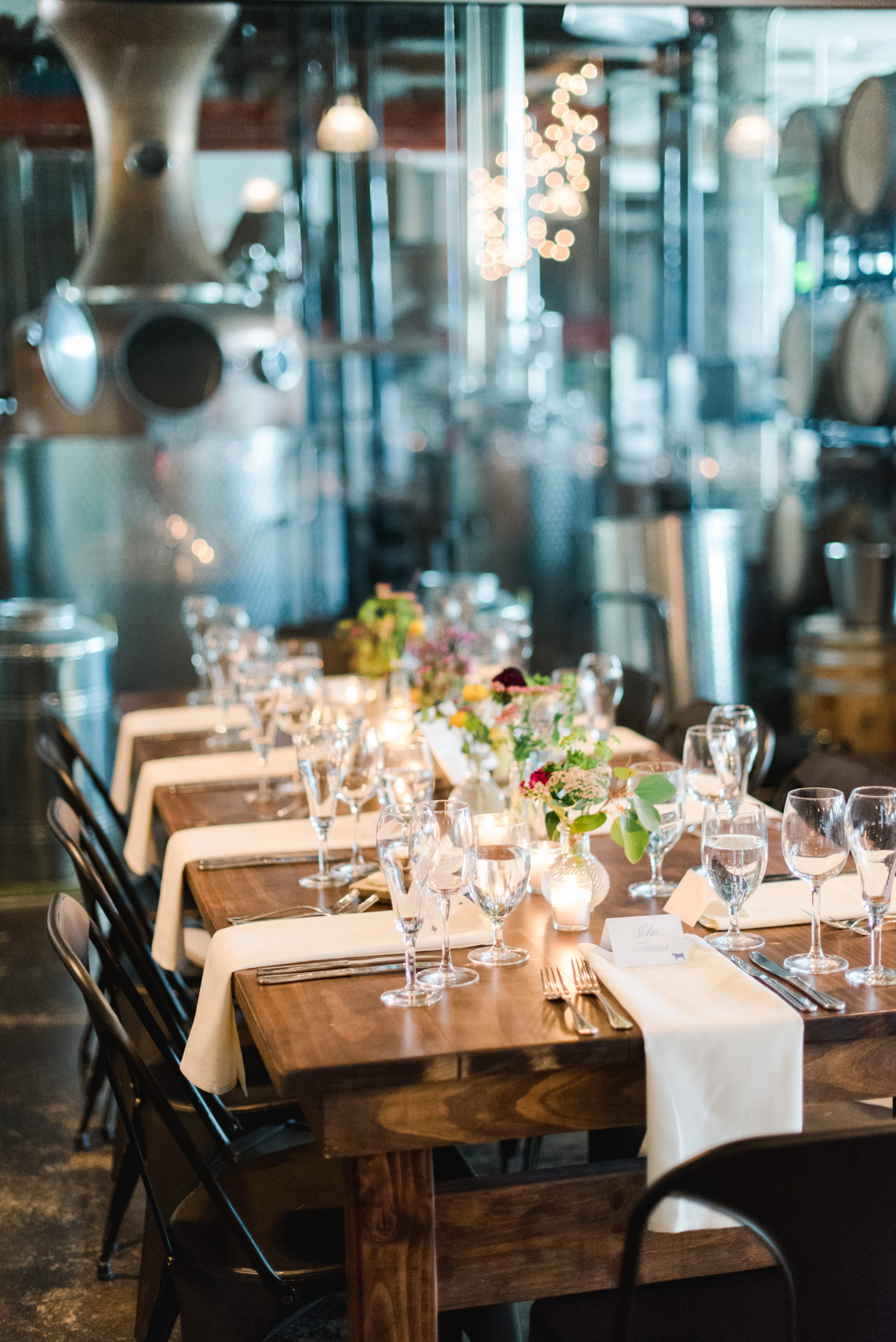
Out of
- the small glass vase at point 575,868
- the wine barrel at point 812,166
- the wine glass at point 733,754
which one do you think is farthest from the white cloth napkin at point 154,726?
the wine barrel at point 812,166

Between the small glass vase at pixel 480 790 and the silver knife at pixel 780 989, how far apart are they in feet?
2.45

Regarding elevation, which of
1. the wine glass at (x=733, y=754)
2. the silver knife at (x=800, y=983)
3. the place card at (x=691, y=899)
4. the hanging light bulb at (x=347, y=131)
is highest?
the hanging light bulb at (x=347, y=131)

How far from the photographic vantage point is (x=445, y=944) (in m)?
1.86

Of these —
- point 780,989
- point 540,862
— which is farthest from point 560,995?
point 540,862

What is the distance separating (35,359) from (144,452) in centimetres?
62

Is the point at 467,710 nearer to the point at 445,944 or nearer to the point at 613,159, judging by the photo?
the point at 445,944

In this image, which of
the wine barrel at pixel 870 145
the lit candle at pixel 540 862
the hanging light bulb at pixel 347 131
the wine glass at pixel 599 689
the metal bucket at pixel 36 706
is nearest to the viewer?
the lit candle at pixel 540 862

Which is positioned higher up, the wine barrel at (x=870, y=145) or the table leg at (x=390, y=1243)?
the wine barrel at (x=870, y=145)

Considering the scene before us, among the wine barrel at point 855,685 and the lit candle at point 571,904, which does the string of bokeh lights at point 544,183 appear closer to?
the wine barrel at point 855,685

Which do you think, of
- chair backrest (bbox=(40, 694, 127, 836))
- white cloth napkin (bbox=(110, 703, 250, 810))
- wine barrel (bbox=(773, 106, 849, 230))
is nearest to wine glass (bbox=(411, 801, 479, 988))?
chair backrest (bbox=(40, 694, 127, 836))

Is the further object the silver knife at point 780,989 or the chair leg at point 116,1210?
the chair leg at point 116,1210

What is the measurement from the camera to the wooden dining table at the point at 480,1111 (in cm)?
158

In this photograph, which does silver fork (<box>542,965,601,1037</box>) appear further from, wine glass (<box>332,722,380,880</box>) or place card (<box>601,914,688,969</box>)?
wine glass (<box>332,722,380,880</box>)

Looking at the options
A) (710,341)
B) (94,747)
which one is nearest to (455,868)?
(94,747)
